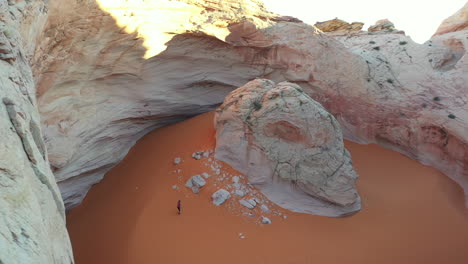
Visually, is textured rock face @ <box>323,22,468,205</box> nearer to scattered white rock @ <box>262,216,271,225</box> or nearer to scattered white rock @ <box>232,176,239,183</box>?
scattered white rock @ <box>232,176,239,183</box>

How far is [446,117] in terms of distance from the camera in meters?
10.1

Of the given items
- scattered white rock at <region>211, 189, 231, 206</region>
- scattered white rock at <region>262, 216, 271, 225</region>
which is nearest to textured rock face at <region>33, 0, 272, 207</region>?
A: scattered white rock at <region>211, 189, 231, 206</region>

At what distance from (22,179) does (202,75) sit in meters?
7.74

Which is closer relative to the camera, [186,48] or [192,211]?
[192,211]

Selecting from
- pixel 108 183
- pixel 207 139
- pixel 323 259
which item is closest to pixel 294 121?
pixel 207 139

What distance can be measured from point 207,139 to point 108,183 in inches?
110

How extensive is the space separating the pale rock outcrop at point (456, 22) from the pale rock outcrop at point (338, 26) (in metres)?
4.00

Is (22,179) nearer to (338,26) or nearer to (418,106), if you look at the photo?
(418,106)

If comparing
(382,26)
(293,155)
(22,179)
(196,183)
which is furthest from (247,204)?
(382,26)

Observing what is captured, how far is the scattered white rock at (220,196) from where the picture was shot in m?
7.32

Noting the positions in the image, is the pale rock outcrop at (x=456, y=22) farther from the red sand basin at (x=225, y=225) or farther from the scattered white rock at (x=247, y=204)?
the scattered white rock at (x=247, y=204)

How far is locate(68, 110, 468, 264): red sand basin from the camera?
6.48 m

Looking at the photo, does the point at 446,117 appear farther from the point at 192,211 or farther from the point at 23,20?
the point at 23,20

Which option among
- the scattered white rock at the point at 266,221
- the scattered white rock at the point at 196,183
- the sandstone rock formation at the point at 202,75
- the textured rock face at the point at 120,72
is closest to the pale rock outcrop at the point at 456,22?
the sandstone rock formation at the point at 202,75
